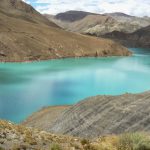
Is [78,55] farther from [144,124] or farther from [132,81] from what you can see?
[144,124]

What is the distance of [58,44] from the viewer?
160m

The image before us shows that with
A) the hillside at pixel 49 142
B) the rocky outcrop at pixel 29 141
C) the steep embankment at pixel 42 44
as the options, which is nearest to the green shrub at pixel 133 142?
the hillside at pixel 49 142

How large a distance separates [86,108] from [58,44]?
415 feet

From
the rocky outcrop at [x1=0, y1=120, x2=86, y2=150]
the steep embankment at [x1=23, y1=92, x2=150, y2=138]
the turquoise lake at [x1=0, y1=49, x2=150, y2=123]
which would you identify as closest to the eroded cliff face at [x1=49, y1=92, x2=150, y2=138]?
the steep embankment at [x1=23, y1=92, x2=150, y2=138]

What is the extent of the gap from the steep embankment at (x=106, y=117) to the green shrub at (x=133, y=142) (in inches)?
520

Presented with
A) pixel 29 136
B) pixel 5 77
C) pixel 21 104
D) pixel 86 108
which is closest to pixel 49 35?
pixel 5 77

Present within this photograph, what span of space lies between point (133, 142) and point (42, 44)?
143 meters

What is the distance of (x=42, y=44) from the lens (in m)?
154

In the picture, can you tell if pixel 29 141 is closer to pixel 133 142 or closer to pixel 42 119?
pixel 133 142

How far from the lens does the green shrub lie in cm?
1219

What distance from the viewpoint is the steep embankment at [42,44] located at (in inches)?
5517

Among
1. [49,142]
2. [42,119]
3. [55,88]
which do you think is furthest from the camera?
[55,88]

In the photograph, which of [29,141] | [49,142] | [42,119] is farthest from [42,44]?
[29,141]

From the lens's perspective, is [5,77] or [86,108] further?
[5,77]
